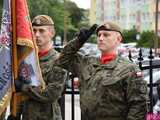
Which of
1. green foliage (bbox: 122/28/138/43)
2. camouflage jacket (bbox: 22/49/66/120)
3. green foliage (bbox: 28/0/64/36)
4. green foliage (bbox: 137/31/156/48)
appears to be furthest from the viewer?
green foliage (bbox: 122/28/138/43)

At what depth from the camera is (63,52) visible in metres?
4.89

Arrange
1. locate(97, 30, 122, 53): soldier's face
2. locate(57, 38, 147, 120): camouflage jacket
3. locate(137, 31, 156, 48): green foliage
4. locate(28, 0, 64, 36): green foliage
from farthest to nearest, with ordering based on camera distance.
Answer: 1. locate(137, 31, 156, 48): green foliage
2. locate(28, 0, 64, 36): green foliage
3. locate(97, 30, 122, 53): soldier's face
4. locate(57, 38, 147, 120): camouflage jacket

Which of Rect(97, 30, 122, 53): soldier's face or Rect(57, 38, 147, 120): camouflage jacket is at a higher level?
Rect(97, 30, 122, 53): soldier's face

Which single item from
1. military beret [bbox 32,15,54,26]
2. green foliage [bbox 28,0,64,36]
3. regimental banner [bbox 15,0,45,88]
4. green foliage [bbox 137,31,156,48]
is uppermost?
green foliage [bbox 28,0,64,36]

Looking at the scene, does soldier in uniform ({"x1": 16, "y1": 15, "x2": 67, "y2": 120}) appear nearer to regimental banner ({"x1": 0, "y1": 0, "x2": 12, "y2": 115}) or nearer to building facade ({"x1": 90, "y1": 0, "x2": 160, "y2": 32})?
regimental banner ({"x1": 0, "y1": 0, "x2": 12, "y2": 115})

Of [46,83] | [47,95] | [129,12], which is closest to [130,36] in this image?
[129,12]

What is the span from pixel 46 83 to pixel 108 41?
2.41 ft

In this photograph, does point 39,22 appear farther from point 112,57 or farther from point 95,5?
point 95,5

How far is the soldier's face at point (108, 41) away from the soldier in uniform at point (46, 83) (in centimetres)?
48

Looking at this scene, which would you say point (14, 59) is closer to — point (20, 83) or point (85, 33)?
point (20, 83)

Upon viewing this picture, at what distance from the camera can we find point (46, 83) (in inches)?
198

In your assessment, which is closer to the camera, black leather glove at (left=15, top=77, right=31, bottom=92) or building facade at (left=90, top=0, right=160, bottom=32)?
black leather glove at (left=15, top=77, right=31, bottom=92)

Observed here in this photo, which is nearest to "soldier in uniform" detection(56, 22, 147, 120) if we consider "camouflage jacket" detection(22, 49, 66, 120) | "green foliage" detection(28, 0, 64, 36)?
"camouflage jacket" detection(22, 49, 66, 120)

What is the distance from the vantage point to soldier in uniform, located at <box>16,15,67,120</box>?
491cm
